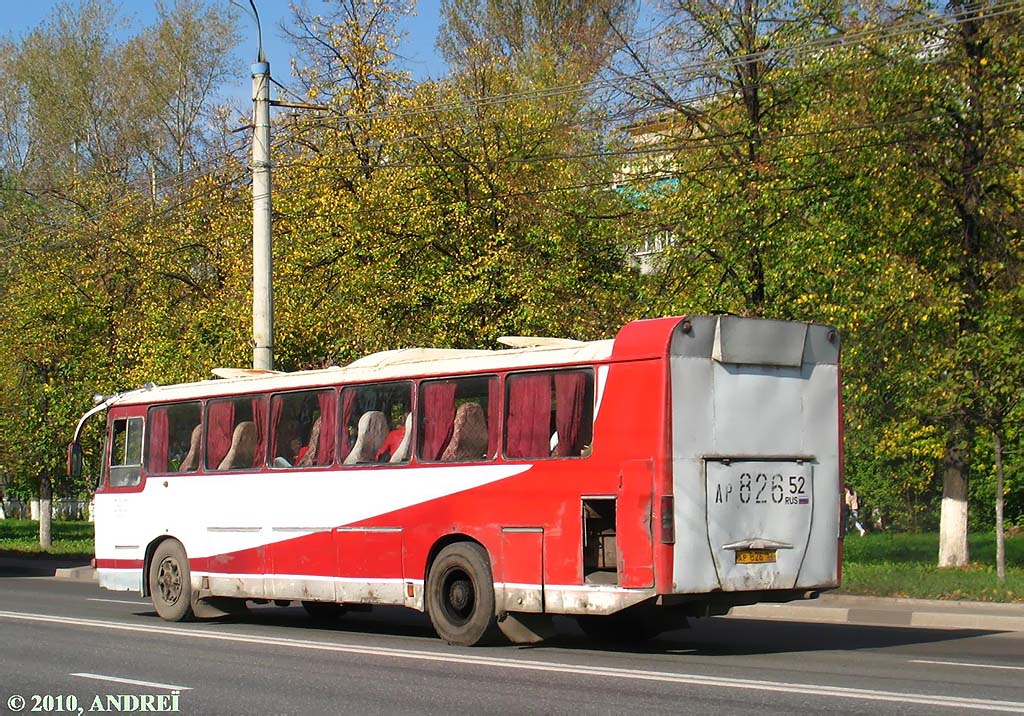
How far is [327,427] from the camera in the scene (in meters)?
16.3

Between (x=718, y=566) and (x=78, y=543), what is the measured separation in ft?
115

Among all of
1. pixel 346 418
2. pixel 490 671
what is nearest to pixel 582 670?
pixel 490 671

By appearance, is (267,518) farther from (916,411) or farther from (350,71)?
(350,71)

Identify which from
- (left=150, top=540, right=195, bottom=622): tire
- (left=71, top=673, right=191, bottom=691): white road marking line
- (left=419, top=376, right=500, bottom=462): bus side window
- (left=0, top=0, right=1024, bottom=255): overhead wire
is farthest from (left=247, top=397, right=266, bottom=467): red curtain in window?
(left=0, top=0, right=1024, bottom=255): overhead wire

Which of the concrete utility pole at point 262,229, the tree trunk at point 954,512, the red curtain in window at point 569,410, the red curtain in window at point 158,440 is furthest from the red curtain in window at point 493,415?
the tree trunk at point 954,512

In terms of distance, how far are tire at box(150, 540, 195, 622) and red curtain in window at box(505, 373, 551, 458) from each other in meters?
5.95

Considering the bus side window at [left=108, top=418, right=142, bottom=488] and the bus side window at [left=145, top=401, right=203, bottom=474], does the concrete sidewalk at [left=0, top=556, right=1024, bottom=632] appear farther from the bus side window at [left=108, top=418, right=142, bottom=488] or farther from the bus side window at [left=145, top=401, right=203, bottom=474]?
the bus side window at [left=108, top=418, right=142, bottom=488]

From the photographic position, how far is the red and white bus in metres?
12.7

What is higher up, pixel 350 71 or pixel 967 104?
pixel 350 71

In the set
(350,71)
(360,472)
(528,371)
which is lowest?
(360,472)

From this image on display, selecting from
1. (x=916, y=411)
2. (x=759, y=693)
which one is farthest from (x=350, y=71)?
(x=759, y=693)

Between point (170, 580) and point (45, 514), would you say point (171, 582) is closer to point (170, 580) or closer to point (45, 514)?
point (170, 580)

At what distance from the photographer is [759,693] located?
32.8ft

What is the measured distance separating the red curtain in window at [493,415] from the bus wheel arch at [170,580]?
564 centimetres
